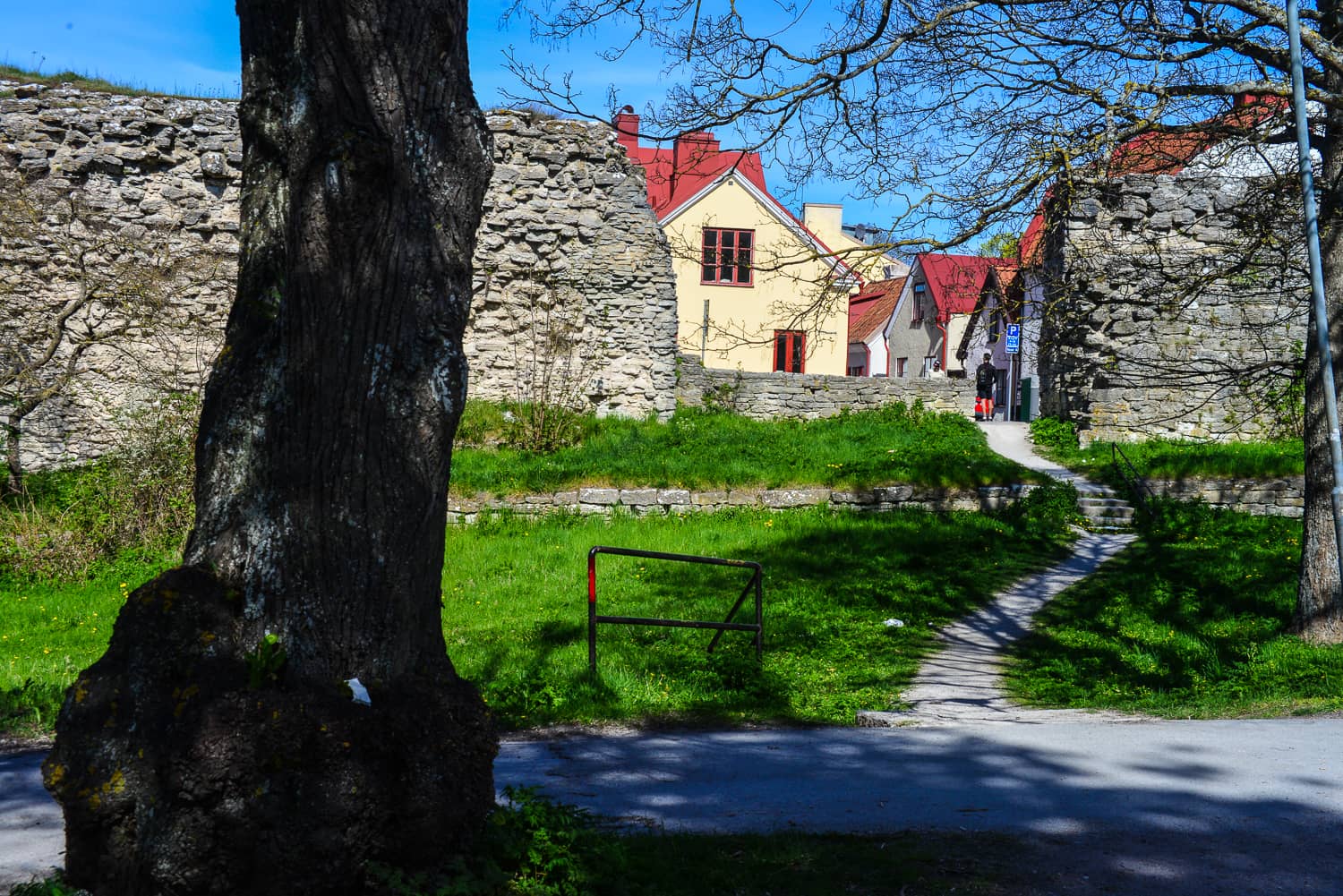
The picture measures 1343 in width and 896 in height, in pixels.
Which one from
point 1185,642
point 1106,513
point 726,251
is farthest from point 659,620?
point 726,251

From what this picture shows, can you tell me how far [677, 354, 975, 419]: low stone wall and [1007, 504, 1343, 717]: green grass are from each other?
836cm

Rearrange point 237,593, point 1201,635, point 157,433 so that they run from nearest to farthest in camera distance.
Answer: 1. point 237,593
2. point 1201,635
3. point 157,433

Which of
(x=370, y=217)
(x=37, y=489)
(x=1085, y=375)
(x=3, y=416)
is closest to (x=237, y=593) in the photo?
(x=370, y=217)

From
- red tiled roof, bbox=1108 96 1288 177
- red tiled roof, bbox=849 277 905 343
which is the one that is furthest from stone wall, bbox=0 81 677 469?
red tiled roof, bbox=849 277 905 343

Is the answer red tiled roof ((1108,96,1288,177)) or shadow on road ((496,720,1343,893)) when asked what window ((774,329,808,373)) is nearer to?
red tiled roof ((1108,96,1288,177))

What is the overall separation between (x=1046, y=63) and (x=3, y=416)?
1365 centimetres

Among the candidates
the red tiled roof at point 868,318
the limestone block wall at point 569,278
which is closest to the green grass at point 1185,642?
the limestone block wall at point 569,278

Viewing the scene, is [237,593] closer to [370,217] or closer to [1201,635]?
[370,217]

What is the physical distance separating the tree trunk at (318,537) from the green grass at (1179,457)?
15924mm

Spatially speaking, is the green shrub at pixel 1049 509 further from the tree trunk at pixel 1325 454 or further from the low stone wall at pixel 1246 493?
the tree trunk at pixel 1325 454

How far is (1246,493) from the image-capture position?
16.8 meters

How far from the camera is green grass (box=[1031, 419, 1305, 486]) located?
17016 mm

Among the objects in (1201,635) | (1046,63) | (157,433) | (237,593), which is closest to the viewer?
(237,593)

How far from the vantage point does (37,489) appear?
13859 mm
